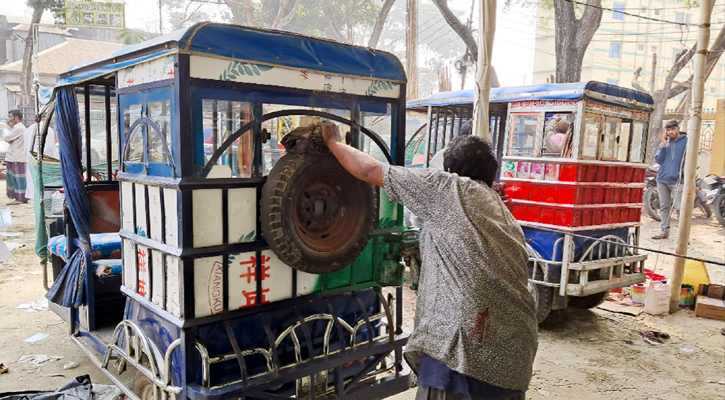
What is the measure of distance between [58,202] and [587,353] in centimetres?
541

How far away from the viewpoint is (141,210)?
3021 mm

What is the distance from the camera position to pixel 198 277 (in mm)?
2678

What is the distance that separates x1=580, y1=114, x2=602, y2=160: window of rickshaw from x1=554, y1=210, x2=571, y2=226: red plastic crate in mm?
591

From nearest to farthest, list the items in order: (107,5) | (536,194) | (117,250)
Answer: (117,250), (536,194), (107,5)

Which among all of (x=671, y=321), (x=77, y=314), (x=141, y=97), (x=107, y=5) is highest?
(x=107, y=5)

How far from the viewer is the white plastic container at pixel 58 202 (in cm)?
495

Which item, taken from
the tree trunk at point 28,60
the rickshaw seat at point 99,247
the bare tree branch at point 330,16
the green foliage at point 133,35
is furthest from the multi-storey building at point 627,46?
the rickshaw seat at point 99,247

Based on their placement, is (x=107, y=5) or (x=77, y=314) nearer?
(x=77, y=314)

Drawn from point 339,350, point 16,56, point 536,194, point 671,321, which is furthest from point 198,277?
point 16,56

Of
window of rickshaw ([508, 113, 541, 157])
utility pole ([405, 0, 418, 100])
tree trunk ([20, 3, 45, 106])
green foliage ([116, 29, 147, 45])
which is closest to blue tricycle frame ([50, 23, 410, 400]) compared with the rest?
window of rickshaw ([508, 113, 541, 157])

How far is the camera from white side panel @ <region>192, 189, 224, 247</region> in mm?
2643

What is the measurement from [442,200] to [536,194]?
3.66 metres

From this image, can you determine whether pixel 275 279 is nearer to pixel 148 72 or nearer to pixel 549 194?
pixel 148 72

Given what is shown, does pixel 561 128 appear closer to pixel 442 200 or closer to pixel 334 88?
pixel 334 88
